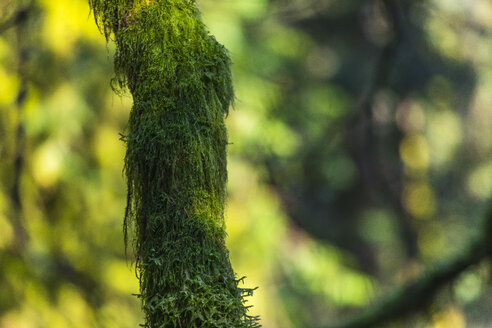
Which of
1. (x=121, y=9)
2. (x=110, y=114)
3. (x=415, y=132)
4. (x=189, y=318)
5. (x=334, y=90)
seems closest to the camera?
(x=189, y=318)

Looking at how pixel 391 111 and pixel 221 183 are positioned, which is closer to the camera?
pixel 221 183

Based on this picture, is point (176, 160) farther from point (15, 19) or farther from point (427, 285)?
point (427, 285)

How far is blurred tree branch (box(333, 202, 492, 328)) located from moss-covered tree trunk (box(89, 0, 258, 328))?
144 centimetres

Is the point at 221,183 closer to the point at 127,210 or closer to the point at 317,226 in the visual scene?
the point at 127,210

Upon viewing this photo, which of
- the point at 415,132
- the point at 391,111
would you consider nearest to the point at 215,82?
the point at 391,111

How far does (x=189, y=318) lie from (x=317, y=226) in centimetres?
885

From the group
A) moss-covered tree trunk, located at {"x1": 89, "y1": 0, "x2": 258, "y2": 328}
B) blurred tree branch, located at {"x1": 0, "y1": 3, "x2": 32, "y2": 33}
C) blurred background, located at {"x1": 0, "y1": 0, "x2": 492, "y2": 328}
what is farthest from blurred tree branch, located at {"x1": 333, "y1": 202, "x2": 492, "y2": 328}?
blurred tree branch, located at {"x1": 0, "y1": 3, "x2": 32, "y2": 33}

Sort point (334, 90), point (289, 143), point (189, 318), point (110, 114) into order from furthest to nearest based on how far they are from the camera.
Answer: point (334, 90), point (289, 143), point (110, 114), point (189, 318)

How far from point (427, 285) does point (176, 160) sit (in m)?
1.82

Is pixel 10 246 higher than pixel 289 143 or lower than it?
lower

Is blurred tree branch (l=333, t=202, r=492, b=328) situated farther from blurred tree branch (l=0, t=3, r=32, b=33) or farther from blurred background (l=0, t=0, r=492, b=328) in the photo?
blurred tree branch (l=0, t=3, r=32, b=33)

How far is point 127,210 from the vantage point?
126 cm

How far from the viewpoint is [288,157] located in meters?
7.58

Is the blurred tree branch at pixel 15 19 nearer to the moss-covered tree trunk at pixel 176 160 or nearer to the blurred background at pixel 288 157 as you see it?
the blurred background at pixel 288 157
